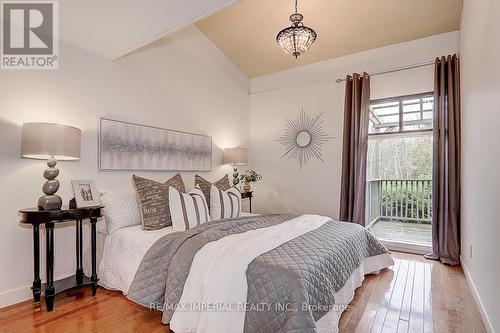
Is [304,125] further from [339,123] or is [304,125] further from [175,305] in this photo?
[175,305]

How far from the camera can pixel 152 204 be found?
267 cm

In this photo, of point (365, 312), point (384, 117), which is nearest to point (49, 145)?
point (365, 312)

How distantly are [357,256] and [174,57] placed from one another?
3256 mm

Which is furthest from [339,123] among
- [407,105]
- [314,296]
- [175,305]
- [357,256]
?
[175,305]

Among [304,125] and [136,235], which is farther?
[304,125]

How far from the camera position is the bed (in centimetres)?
156

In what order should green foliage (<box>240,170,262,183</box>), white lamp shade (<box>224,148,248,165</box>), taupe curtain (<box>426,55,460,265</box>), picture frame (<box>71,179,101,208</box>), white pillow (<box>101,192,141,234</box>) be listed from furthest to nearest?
green foliage (<box>240,170,262,183</box>), white lamp shade (<box>224,148,248,165</box>), taupe curtain (<box>426,55,460,265</box>), white pillow (<box>101,192,141,234</box>), picture frame (<box>71,179,101,208</box>)

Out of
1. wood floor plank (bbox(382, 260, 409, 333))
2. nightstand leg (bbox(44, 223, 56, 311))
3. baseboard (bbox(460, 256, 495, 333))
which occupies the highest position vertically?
nightstand leg (bbox(44, 223, 56, 311))

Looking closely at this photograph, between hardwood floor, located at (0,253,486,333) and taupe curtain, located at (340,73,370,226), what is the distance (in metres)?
1.30

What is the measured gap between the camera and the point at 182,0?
213 cm

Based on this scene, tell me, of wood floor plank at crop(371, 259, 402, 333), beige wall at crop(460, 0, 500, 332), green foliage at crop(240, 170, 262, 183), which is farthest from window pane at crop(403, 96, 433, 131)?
green foliage at crop(240, 170, 262, 183)

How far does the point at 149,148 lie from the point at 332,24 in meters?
2.88

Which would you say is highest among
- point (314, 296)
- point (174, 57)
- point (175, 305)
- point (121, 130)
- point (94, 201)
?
point (174, 57)

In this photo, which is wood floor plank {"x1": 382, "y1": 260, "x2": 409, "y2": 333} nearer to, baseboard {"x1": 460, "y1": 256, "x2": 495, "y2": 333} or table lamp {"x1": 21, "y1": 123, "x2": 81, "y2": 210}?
baseboard {"x1": 460, "y1": 256, "x2": 495, "y2": 333}
